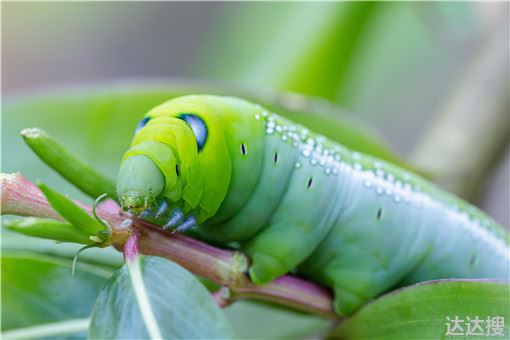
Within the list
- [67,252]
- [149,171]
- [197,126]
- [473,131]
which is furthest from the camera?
[473,131]

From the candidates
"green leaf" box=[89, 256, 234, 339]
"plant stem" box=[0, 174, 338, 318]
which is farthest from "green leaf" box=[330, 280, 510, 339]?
"green leaf" box=[89, 256, 234, 339]

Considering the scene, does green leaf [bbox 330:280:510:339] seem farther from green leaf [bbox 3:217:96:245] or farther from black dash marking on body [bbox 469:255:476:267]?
green leaf [bbox 3:217:96:245]

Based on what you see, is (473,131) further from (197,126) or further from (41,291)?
(41,291)

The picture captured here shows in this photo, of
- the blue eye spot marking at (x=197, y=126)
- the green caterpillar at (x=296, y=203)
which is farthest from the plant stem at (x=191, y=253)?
the blue eye spot marking at (x=197, y=126)

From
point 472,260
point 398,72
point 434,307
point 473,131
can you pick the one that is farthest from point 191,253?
point 398,72

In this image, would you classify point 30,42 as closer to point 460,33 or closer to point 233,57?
point 233,57

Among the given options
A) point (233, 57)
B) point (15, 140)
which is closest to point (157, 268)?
point (15, 140)
